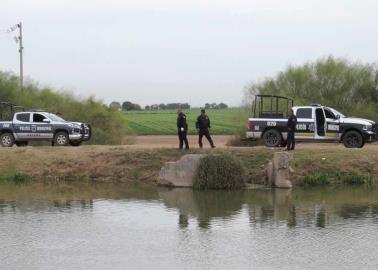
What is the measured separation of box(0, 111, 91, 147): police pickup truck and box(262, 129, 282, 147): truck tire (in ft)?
27.1

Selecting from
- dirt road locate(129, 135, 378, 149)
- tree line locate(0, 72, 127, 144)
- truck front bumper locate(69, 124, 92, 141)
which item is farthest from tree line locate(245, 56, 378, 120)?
truck front bumper locate(69, 124, 92, 141)

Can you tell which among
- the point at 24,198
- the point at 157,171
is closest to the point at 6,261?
the point at 24,198

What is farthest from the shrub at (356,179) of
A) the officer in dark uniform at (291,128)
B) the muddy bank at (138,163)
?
the officer in dark uniform at (291,128)

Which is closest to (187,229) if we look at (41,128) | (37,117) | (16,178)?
(16,178)

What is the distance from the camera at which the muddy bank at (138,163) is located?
24859 millimetres

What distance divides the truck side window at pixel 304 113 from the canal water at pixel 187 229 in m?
5.77

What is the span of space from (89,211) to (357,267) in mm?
8660

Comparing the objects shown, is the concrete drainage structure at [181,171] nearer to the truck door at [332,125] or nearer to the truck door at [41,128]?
the truck door at [332,125]

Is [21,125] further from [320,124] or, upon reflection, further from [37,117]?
[320,124]

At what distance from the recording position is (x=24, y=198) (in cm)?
2081

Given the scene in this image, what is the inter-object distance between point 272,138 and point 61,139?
929cm

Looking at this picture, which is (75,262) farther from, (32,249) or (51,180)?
(51,180)

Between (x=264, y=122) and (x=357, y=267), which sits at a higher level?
(x=264, y=122)

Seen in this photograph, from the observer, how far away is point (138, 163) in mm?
26219
